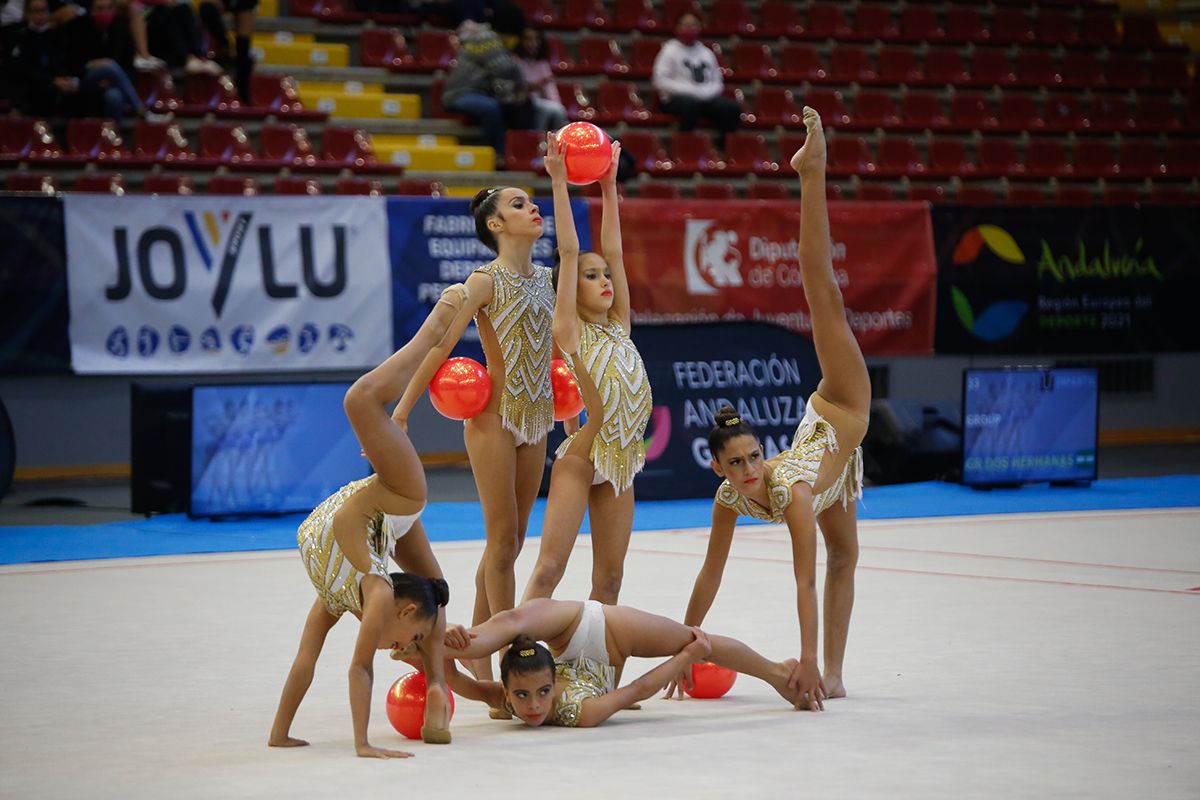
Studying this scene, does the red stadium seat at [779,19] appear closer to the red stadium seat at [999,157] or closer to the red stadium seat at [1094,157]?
the red stadium seat at [999,157]

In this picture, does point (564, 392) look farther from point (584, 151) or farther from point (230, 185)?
point (230, 185)

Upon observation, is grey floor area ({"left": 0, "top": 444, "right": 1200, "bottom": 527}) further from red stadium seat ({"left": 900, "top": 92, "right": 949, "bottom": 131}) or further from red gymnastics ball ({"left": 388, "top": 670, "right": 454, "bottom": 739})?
red gymnastics ball ({"left": 388, "top": 670, "right": 454, "bottom": 739})

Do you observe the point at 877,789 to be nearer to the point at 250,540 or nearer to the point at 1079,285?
the point at 250,540

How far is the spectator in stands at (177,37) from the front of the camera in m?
13.6

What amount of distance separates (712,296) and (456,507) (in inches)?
143

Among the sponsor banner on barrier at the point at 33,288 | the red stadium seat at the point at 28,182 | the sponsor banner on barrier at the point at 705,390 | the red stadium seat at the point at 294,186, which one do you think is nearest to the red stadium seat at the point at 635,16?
the red stadium seat at the point at 294,186

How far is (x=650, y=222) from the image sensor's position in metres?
13.3

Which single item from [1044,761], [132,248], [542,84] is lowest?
[1044,761]

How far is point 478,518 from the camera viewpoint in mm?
10477

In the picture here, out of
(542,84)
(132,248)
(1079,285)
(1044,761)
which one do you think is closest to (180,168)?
(132,248)

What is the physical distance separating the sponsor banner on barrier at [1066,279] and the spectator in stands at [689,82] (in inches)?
105

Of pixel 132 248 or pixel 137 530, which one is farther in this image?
pixel 132 248

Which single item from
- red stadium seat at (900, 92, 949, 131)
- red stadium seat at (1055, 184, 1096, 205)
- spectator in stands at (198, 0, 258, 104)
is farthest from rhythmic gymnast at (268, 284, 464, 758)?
red stadium seat at (900, 92, 949, 131)

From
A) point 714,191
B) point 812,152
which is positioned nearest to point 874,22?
point 714,191
